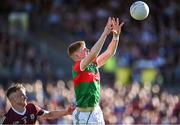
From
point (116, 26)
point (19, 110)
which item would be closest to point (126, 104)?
point (116, 26)

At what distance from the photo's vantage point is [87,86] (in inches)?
475

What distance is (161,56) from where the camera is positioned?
2673 cm

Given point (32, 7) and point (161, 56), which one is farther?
point (32, 7)

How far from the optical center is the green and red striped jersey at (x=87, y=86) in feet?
39.5

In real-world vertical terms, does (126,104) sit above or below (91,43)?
below

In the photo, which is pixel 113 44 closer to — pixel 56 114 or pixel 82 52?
pixel 82 52

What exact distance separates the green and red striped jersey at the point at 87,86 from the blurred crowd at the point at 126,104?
5.51 m

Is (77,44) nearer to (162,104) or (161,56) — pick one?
(162,104)

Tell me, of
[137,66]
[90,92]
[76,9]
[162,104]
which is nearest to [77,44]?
[90,92]

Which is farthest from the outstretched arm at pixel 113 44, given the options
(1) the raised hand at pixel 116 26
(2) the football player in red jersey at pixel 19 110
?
(2) the football player in red jersey at pixel 19 110

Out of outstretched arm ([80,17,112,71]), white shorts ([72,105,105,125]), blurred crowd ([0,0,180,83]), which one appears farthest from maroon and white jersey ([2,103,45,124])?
blurred crowd ([0,0,180,83])

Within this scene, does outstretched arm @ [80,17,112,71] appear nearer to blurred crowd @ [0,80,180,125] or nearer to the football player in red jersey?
the football player in red jersey

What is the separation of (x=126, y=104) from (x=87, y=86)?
25.8 ft

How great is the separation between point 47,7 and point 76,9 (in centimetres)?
111
